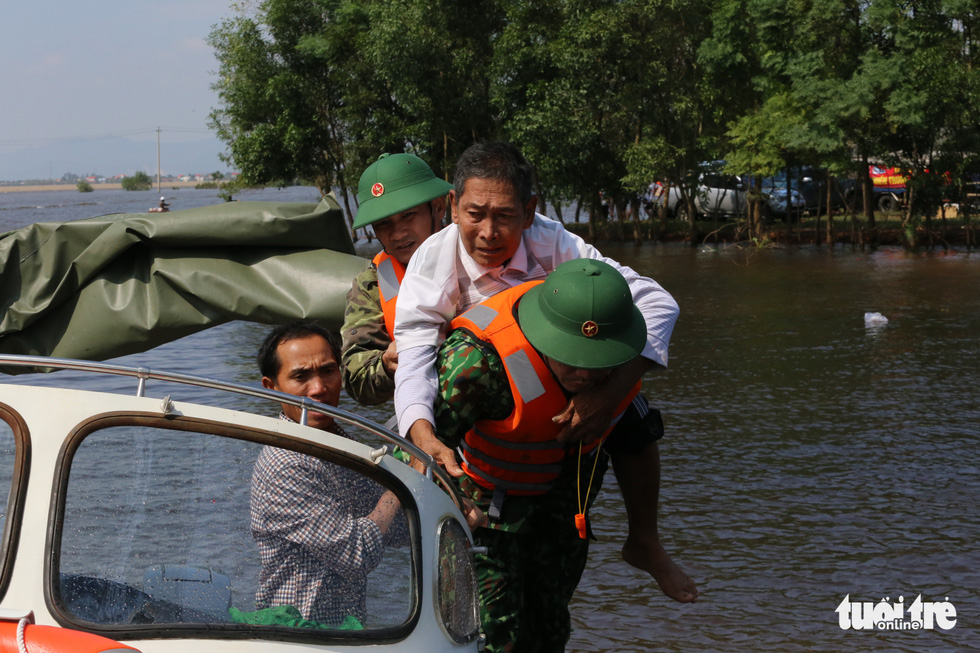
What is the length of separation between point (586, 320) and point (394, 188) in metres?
1.33

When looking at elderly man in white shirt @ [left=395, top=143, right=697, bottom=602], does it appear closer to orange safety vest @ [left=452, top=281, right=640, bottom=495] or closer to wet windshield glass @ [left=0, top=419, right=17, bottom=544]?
orange safety vest @ [left=452, top=281, right=640, bottom=495]

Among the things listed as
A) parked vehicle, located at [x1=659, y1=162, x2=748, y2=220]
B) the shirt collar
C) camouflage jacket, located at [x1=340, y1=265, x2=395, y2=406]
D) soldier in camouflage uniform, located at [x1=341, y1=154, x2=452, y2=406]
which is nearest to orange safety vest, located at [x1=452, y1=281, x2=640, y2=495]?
the shirt collar

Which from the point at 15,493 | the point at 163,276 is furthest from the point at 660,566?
the point at 163,276

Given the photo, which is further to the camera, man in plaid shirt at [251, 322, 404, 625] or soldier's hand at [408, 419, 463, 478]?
soldier's hand at [408, 419, 463, 478]

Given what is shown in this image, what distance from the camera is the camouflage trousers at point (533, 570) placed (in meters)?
3.14

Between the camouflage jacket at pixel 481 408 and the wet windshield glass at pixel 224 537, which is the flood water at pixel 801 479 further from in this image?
the camouflage jacket at pixel 481 408

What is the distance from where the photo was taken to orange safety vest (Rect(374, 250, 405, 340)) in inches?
143

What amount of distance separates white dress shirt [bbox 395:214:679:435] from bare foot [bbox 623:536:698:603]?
68 centimetres

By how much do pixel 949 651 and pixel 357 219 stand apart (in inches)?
168

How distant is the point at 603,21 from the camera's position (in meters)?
27.8

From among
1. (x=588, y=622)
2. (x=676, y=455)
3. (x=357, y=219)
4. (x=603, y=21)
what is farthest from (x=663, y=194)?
(x=357, y=219)

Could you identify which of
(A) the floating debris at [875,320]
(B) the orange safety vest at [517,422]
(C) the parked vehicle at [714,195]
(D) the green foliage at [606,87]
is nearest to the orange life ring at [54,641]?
(B) the orange safety vest at [517,422]

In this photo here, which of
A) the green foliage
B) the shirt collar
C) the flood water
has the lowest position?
the flood water

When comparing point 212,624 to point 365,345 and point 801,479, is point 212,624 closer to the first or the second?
point 365,345
